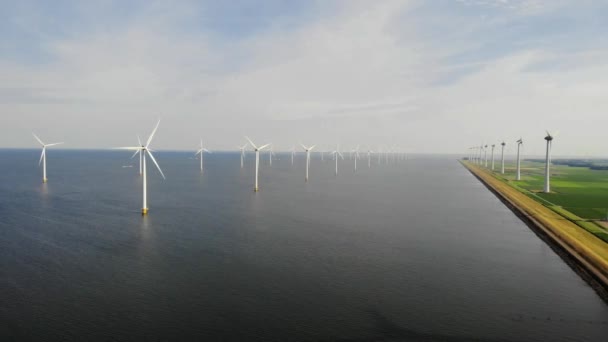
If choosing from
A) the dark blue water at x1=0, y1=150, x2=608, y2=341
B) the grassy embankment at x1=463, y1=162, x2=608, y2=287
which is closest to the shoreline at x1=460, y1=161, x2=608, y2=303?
the grassy embankment at x1=463, y1=162, x2=608, y2=287

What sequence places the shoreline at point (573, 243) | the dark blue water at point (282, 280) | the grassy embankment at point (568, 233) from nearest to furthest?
the dark blue water at point (282, 280) → the shoreline at point (573, 243) → the grassy embankment at point (568, 233)

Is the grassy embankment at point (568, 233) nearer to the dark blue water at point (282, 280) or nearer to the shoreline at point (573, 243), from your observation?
the shoreline at point (573, 243)

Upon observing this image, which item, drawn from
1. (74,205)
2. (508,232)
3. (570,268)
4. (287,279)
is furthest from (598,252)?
(74,205)

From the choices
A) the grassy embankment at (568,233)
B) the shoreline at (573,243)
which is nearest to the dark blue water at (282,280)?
the shoreline at (573,243)

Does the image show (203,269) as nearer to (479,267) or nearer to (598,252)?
(479,267)

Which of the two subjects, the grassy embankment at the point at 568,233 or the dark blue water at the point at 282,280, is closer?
the dark blue water at the point at 282,280

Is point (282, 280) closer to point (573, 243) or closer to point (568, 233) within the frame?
point (573, 243)

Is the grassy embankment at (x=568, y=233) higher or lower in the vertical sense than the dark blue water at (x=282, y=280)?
higher

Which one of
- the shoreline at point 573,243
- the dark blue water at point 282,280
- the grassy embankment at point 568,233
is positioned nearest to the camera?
the dark blue water at point 282,280
